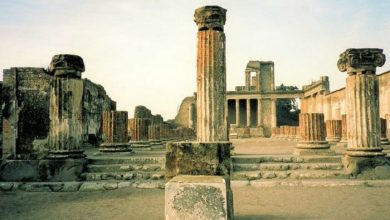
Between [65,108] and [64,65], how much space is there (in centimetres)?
97

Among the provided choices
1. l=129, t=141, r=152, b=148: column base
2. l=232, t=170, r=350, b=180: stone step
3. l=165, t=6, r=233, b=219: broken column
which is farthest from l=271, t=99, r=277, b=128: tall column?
l=165, t=6, r=233, b=219: broken column

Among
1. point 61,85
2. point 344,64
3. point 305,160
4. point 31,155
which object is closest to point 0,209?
point 61,85

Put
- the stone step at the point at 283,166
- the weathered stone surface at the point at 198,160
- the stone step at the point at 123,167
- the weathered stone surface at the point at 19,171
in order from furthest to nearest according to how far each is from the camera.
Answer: the stone step at the point at 123,167 < the stone step at the point at 283,166 < the weathered stone surface at the point at 19,171 < the weathered stone surface at the point at 198,160

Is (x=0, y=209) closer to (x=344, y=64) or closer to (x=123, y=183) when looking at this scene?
(x=123, y=183)

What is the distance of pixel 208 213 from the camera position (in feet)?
10.3

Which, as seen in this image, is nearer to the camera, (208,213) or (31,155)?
(208,213)

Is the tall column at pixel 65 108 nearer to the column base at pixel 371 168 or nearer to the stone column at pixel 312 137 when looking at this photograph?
the stone column at pixel 312 137

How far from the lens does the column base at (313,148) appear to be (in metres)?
8.83

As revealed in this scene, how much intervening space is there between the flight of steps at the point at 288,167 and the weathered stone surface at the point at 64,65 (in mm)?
4243

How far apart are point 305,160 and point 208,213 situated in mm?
5360

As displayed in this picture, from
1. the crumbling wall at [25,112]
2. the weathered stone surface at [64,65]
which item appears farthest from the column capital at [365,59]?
the crumbling wall at [25,112]

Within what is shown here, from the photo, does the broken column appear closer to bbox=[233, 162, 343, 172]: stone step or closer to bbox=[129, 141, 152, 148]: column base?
bbox=[233, 162, 343, 172]: stone step

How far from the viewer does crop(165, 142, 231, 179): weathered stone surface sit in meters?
3.75

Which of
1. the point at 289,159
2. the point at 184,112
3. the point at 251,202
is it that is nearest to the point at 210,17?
the point at 289,159
